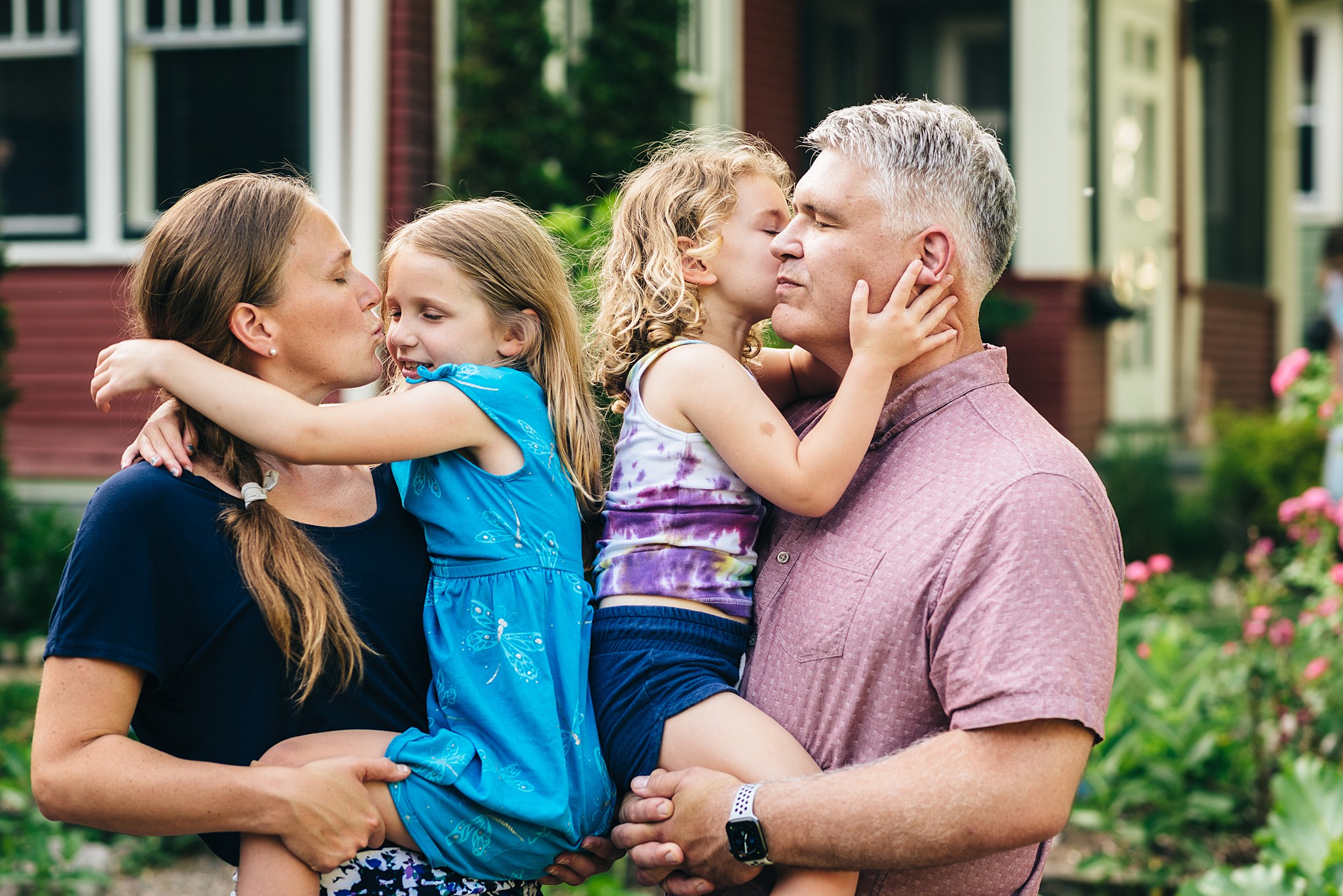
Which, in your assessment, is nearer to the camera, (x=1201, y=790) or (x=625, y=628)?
(x=625, y=628)

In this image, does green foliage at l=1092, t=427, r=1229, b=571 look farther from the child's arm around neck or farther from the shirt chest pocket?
the child's arm around neck

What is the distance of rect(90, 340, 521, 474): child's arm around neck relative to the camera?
6.78ft

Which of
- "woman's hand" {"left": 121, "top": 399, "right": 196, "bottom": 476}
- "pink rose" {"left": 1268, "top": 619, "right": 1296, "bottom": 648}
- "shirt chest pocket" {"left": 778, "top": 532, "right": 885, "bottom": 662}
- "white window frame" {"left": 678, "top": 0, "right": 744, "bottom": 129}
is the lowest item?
"pink rose" {"left": 1268, "top": 619, "right": 1296, "bottom": 648}

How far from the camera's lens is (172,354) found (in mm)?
2084

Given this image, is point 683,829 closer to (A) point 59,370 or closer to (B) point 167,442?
(B) point 167,442

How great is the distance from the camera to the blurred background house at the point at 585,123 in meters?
7.68

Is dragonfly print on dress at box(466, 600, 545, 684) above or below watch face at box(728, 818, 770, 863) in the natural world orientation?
above

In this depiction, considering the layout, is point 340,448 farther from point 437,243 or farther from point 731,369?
point 731,369

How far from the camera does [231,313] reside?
2.13 meters

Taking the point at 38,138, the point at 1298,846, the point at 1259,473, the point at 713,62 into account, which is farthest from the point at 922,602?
the point at 38,138

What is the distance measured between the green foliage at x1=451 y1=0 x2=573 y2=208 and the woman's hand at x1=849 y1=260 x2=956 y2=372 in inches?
225

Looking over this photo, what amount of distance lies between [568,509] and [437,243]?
0.51 m

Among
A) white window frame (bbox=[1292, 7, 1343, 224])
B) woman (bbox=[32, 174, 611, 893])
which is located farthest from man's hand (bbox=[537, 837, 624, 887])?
white window frame (bbox=[1292, 7, 1343, 224])

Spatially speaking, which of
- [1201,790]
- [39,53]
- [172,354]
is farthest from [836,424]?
[39,53]
